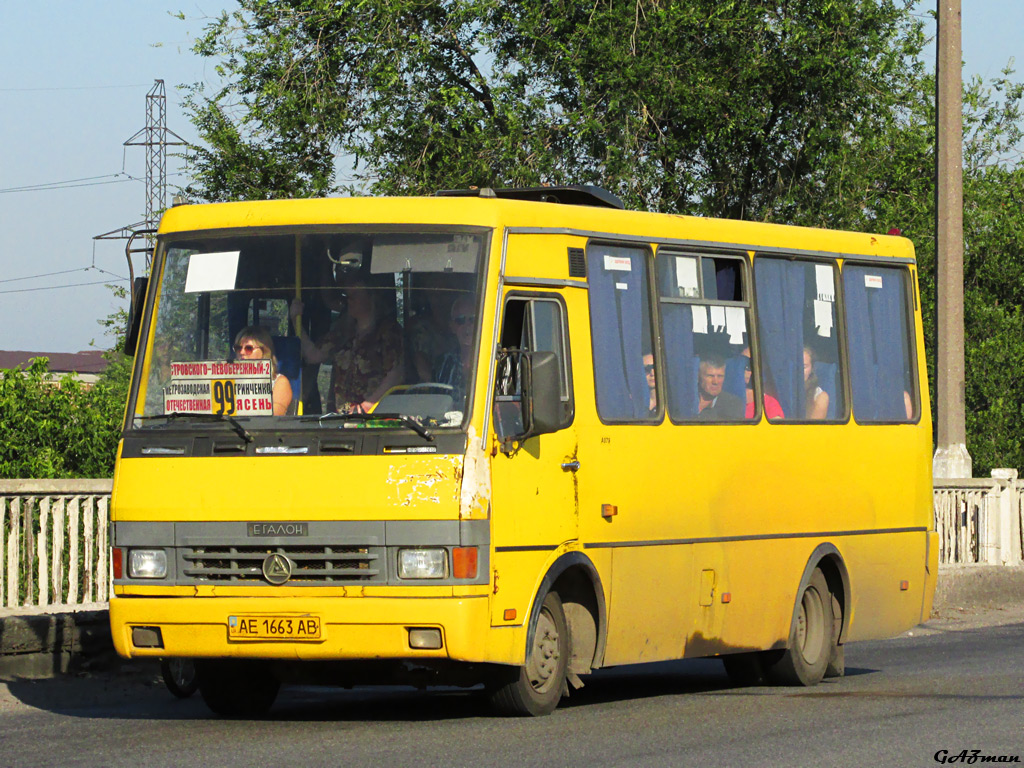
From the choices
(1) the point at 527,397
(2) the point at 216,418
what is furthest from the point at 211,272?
(1) the point at 527,397

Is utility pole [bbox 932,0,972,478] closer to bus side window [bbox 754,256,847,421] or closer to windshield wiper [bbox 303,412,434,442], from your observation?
bus side window [bbox 754,256,847,421]

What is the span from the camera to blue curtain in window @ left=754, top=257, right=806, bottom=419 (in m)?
12.2

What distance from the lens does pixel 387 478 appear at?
29.9 ft

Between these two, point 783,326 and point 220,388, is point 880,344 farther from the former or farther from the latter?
point 220,388

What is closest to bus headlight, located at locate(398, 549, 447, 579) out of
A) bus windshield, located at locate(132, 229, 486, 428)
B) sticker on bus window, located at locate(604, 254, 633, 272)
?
bus windshield, located at locate(132, 229, 486, 428)

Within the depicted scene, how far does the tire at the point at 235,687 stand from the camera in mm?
10430

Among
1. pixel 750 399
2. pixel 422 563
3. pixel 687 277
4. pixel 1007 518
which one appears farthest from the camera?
pixel 1007 518

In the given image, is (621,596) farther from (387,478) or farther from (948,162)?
(948,162)

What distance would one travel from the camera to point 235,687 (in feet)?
34.6

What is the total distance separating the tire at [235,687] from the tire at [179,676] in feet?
3.47

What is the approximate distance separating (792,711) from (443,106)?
611 inches

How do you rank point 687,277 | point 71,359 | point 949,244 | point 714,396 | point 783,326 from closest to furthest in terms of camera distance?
point 687,277 → point 714,396 → point 783,326 → point 949,244 → point 71,359

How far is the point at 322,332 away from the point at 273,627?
1.62 m

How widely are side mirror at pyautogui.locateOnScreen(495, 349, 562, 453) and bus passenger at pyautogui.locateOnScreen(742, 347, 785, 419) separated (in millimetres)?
2666
